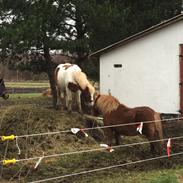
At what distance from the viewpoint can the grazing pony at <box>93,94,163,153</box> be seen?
8.15 metres

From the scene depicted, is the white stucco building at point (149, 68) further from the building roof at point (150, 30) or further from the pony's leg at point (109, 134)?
the pony's leg at point (109, 134)

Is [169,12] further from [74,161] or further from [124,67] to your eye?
[74,161]

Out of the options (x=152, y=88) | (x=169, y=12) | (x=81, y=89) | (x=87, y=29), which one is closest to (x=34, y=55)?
(x=87, y=29)

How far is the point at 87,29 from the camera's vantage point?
19.0 meters

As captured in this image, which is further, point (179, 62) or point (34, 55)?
point (34, 55)

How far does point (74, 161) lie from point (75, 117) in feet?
8.85

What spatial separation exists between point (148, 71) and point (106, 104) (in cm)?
624

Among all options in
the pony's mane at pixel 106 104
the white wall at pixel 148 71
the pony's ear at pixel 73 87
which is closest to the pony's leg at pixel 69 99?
the pony's ear at pixel 73 87

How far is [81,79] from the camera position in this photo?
10.8 meters

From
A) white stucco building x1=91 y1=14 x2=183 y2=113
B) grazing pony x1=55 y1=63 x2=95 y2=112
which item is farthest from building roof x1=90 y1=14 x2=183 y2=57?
grazing pony x1=55 y1=63 x2=95 y2=112

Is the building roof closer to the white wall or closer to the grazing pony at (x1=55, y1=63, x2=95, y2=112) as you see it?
the white wall

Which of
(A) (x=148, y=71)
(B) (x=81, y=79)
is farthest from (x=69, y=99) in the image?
(A) (x=148, y=71)

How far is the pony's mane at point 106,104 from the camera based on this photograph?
880 cm

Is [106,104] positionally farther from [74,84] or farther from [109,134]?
[74,84]
